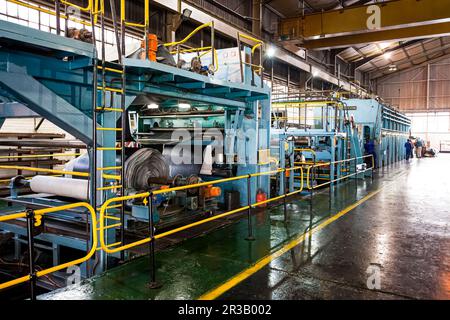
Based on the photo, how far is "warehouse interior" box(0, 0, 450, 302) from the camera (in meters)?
3.98

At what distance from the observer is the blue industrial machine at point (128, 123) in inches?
154

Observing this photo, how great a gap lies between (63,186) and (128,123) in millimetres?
3321

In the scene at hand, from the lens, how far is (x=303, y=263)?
486 centimetres

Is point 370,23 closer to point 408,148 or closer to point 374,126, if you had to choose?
point 374,126

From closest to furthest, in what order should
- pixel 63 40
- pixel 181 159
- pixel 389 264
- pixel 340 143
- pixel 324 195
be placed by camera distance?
pixel 63 40, pixel 389 264, pixel 181 159, pixel 324 195, pixel 340 143

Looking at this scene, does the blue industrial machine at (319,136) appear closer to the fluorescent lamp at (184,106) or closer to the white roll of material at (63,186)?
the fluorescent lamp at (184,106)

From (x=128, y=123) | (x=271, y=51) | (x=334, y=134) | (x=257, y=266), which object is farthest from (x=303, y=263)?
(x=271, y=51)

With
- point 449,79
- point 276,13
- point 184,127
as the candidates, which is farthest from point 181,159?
point 449,79

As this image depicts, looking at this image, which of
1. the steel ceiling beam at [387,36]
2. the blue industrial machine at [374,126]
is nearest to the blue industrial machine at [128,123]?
the blue industrial machine at [374,126]

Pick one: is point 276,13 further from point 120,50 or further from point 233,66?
point 120,50

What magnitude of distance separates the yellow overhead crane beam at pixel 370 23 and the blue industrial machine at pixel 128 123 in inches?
A: 435

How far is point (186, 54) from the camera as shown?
8484 mm

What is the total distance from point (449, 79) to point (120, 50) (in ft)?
139

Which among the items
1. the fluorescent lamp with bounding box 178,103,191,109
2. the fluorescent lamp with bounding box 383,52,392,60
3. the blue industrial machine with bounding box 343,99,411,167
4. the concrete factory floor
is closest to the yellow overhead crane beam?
the blue industrial machine with bounding box 343,99,411,167
